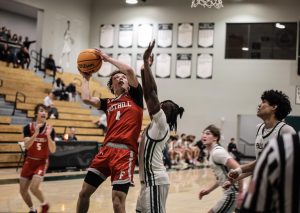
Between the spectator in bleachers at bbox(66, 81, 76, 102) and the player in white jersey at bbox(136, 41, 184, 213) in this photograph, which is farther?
the spectator in bleachers at bbox(66, 81, 76, 102)

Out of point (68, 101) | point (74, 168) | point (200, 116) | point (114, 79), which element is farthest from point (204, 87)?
point (114, 79)

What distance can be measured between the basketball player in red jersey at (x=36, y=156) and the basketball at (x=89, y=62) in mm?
2418

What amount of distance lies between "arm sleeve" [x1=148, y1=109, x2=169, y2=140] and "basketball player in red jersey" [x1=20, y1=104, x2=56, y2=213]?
139 inches

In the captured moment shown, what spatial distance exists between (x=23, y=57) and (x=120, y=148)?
18.9 m

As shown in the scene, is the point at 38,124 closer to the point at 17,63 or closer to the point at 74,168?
the point at 74,168

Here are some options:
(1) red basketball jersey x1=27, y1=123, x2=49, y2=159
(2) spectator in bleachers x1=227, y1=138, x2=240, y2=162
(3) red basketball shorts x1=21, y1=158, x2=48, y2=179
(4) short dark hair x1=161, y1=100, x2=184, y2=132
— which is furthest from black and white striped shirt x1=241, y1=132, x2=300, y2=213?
(2) spectator in bleachers x1=227, y1=138, x2=240, y2=162

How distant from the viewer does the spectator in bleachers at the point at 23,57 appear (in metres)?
22.8

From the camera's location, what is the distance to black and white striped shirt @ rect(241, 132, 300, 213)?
83.8 inches

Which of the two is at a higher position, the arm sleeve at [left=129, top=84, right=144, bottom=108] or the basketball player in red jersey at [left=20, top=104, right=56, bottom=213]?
the arm sleeve at [left=129, top=84, right=144, bottom=108]

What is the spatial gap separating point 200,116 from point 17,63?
10254 millimetres

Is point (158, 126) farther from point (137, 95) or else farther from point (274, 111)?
point (274, 111)

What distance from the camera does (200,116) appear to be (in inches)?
1078

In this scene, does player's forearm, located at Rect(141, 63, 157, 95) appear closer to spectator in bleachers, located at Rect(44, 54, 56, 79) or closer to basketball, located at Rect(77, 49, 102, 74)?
basketball, located at Rect(77, 49, 102, 74)

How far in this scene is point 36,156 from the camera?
7797 millimetres
